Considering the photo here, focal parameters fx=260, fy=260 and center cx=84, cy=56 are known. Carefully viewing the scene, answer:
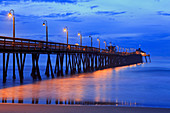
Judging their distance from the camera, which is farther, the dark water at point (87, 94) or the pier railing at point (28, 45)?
the pier railing at point (28, 45)

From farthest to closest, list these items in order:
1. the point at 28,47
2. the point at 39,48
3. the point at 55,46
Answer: the point at 55,46 < the point at 39,48 < the point at 28,47

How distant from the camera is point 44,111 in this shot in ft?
31.9

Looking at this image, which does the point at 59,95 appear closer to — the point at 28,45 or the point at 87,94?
the point at 87,94

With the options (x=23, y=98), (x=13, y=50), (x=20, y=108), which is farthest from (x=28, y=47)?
(x=20, y=108)

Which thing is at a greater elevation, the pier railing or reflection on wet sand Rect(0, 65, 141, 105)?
the pier railing

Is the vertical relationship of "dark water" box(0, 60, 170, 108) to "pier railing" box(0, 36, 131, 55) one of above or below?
below

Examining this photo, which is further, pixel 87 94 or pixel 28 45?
pixel 28 45

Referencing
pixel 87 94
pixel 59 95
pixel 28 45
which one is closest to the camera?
pixel 59 95

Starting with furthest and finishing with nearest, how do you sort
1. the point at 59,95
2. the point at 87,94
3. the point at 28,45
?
the point at 28,45, the point at 87,94, the point at 59,95

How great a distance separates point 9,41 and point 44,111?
45.3 ft

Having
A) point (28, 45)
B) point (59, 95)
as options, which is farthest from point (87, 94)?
point (28, 45)

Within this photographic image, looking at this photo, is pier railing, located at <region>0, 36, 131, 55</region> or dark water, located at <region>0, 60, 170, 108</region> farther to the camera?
pier railing, located at <region>0, 36, 131, 55</region>

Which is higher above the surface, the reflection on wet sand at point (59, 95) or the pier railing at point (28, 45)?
the pier railing at point (28, 45)

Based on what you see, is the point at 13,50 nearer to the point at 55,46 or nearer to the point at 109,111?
the point at 55,46
